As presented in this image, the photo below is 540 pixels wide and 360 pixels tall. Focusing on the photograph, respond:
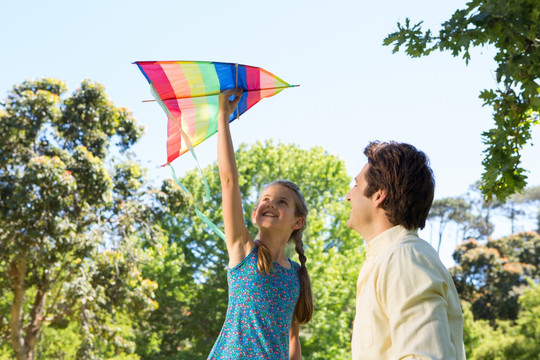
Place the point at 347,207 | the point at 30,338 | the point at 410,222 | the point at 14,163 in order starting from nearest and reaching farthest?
the point at 410,222, the point at 14,163, the point at 30,338, the point at 347,207

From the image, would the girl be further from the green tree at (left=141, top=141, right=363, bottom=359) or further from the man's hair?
the green tree at (left=141, top=141, right=363, bottom=359)

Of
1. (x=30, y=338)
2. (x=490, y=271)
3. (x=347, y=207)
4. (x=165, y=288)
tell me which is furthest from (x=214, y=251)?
(x=490, y=271)

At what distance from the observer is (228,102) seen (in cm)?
334

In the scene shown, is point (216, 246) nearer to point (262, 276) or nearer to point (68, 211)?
point (68, 211)

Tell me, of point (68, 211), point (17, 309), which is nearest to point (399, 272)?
point (68, 211)

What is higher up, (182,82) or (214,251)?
(214,251)

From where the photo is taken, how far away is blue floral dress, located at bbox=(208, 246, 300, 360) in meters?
2.80

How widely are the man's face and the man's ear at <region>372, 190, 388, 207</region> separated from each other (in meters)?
0.02

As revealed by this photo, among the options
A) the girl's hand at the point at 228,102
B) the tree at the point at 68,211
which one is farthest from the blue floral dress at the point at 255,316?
the tree at the point at 68,211

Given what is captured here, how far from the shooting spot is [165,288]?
23.3m

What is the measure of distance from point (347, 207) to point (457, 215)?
29.3 m

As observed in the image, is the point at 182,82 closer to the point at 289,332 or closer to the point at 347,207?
the point at 289,332

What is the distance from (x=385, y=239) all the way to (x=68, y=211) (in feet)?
39.1

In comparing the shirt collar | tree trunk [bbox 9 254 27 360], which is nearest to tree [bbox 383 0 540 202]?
the shirt collar
